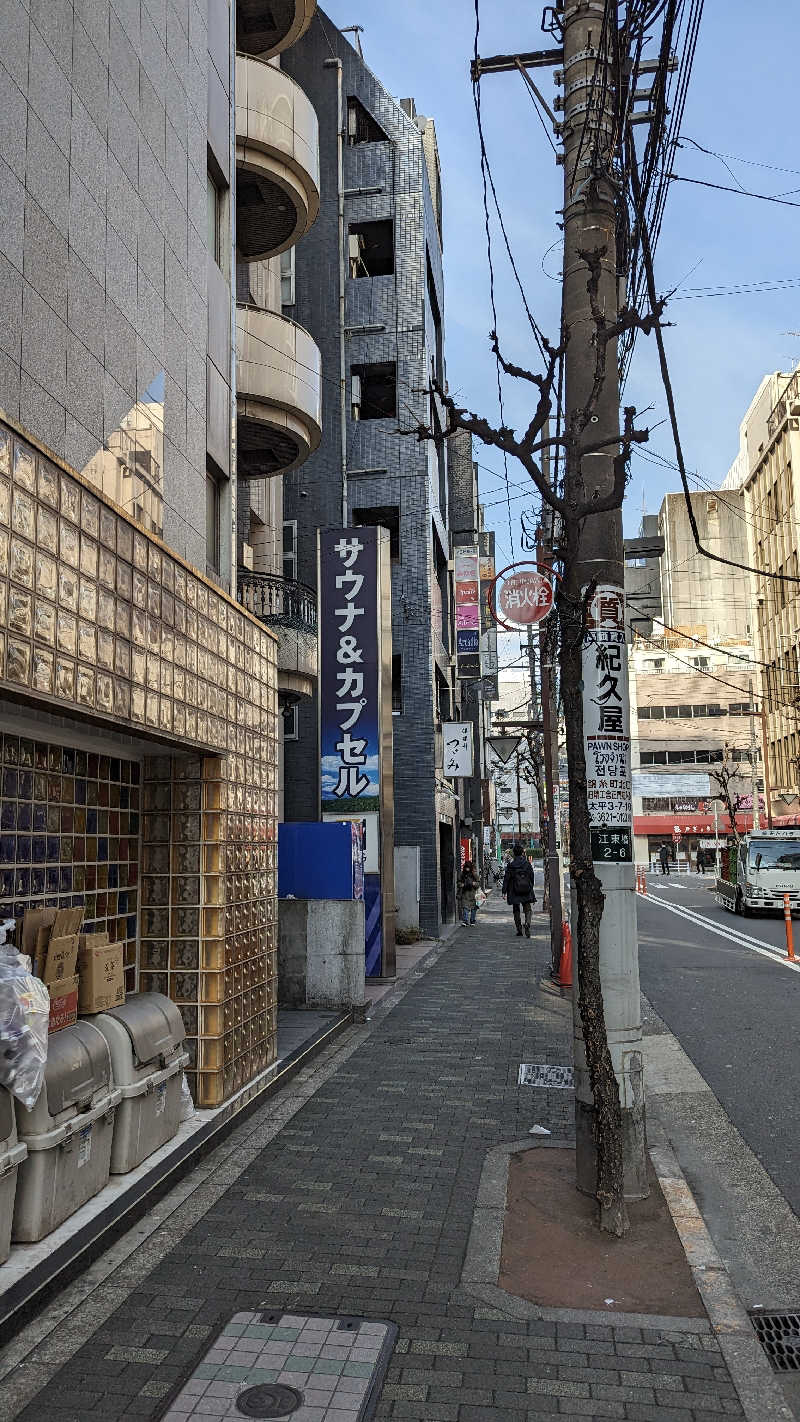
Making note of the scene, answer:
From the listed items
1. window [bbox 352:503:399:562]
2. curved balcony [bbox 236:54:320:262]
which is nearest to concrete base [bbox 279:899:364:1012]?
curved balcony [bbox 236:54:320:262]

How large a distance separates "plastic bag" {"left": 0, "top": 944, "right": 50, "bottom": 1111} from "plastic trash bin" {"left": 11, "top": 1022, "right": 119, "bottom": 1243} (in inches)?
9.5

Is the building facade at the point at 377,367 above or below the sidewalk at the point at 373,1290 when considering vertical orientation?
above

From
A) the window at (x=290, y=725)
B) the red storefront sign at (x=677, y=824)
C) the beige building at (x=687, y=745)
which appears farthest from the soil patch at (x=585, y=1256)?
the red storefront sign at (x=677, y=824)

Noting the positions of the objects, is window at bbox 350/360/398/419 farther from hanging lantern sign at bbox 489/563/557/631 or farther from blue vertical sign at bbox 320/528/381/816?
hanging lantern sign at bbox 489/563/557/631

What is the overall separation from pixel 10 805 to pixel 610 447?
4.65 metres

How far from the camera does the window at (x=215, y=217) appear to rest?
10.4m

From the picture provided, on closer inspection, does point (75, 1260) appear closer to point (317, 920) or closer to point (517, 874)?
point (317, 920)

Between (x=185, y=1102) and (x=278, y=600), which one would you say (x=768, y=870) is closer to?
(x=278, y=600)

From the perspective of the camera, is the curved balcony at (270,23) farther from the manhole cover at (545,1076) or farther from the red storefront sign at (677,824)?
the red storefront sign at (677,824)

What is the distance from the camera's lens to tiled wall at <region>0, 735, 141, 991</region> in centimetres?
628

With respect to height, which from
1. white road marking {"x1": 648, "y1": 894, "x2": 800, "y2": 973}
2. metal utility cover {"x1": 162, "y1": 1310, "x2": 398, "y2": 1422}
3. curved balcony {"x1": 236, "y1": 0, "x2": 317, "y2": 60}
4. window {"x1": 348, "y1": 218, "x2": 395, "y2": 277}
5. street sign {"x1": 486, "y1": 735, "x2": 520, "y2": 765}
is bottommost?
white road marking {"x1": 648, "y1": 894, "x2": 800, "y2": 973}

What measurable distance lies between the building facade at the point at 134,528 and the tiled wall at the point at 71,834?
20 millimetres

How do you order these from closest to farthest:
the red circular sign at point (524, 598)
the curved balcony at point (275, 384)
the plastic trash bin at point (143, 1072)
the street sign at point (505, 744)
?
the plastic trash bin at point (143, 1072)
the red circular sign at point (524, 598)
the curved balcony at point (275, 384)
the street sign at point (505, 744)

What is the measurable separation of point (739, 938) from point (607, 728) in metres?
18.8
